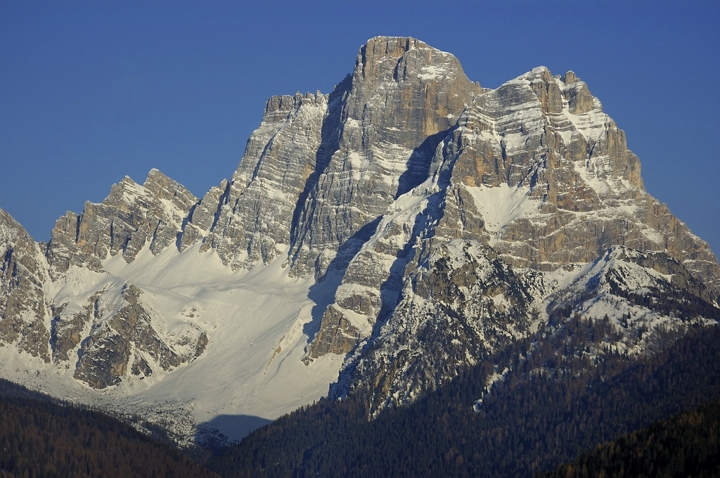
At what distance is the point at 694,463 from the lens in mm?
197875

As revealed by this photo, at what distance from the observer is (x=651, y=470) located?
199 m

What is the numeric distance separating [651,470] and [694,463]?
5.43 m
